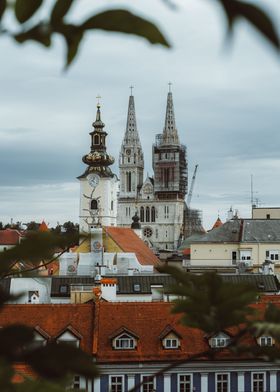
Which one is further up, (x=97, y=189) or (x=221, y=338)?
(x=97, y=189)

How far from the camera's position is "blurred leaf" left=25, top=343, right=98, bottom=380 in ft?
4.59

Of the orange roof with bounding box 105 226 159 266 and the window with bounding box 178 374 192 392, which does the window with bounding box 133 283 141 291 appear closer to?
the window with bounding box 178 374 192 392

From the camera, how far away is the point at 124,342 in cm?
2158

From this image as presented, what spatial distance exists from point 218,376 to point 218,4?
2082cm

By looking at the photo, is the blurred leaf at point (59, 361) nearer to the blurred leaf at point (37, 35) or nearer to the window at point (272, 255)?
the blurred leaf at point (37, 35)

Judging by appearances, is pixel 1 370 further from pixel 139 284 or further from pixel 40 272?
pixel 139 284

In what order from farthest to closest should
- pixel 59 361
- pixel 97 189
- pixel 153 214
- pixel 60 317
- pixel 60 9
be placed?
1. pixel 153 214
2. pixel 97 189
3. pixel 60 317
4. pixel 60 9
5. pixel 59 361

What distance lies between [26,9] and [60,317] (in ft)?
69.9

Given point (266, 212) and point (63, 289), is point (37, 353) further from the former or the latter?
point (266, 212)

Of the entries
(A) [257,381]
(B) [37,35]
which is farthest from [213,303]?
(A) [257,381]

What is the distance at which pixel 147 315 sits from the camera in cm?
2269

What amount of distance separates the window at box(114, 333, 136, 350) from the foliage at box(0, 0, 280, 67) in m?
20.3

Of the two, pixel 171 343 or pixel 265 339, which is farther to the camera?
pixel 171 343

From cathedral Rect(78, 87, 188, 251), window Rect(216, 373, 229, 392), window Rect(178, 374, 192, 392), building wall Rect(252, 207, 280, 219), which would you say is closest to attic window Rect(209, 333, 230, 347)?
window Rect(178, 374, 192, 392)
